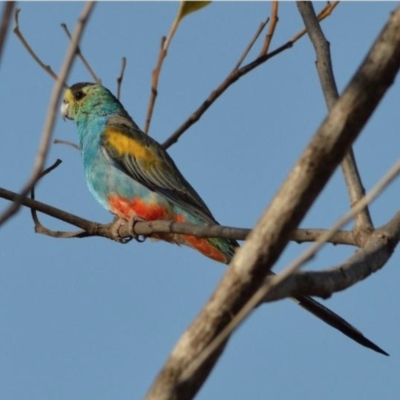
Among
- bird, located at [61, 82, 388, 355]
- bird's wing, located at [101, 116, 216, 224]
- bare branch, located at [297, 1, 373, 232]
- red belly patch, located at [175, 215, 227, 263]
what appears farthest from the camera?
bird's wing, located at [101, 116, 216, 224]

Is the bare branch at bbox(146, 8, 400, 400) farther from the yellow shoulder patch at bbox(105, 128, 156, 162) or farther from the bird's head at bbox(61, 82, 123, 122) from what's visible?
the bird's head at bbox(61, 82, 123, 122)

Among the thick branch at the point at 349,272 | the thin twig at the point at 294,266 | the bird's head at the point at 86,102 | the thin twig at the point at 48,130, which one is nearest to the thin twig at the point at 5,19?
the thin twig at the point at 48,130

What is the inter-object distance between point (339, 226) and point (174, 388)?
629mm

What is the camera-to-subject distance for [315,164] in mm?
2590

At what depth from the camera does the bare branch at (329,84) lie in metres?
4.92

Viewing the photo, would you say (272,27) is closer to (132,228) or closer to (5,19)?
(132,228)

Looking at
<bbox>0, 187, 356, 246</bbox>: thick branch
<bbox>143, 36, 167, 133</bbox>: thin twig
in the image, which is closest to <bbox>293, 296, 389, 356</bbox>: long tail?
<bbox>0, 187, 356, 246</bbox>: thick branch

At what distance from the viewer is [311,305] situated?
5465 mm

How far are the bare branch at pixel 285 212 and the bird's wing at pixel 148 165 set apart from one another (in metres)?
5.65

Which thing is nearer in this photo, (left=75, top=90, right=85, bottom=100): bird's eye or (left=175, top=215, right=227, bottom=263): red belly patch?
(left=175, top=215, right=227, bottom=263): red belly patch

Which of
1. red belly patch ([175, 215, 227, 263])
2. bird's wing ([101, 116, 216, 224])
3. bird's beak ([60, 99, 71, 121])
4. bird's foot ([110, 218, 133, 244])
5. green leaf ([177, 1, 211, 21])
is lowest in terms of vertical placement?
bird's foot ([110, 218, 133, 244])

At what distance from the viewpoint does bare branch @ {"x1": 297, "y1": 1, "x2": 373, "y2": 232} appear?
16.1ft

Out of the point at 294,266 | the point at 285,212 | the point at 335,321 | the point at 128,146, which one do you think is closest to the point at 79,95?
the point at 128,146

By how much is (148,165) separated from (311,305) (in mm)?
3734
